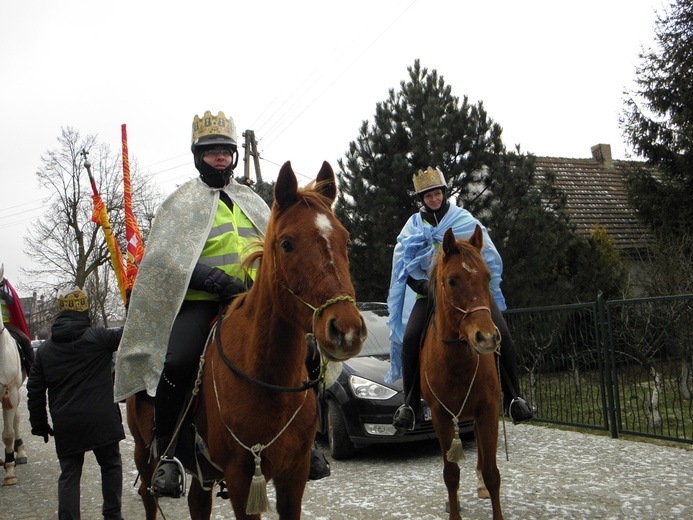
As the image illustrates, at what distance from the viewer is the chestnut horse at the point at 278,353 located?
2.45 metres

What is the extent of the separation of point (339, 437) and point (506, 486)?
7.97 ft

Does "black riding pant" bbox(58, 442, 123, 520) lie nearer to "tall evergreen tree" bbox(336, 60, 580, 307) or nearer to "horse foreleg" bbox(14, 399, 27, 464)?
"horse foreleg" bbox(14, 399, 27, 464)

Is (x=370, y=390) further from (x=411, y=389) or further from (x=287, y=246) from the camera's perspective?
(x=287, y=246)

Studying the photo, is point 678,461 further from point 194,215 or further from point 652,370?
point 194,215

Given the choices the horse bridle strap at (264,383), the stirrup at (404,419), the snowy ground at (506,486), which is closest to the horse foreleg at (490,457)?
the snowy ground at (506,486)

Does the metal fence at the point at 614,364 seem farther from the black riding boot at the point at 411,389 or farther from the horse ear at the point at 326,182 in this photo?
the horse ear at the point at 326,182

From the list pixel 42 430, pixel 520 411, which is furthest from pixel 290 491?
pixel 42 430

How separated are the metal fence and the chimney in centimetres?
1702

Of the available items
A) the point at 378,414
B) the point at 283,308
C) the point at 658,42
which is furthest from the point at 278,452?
the point at 658,42

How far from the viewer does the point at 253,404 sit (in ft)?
9.50

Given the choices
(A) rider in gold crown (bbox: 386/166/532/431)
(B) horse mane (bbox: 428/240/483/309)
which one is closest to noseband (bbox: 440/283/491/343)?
(B) horse mane (bbox: 428/240/483/309)

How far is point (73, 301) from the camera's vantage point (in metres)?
5.58

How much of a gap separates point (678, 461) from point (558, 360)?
281 cm

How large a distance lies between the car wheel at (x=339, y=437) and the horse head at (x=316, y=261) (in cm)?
535
